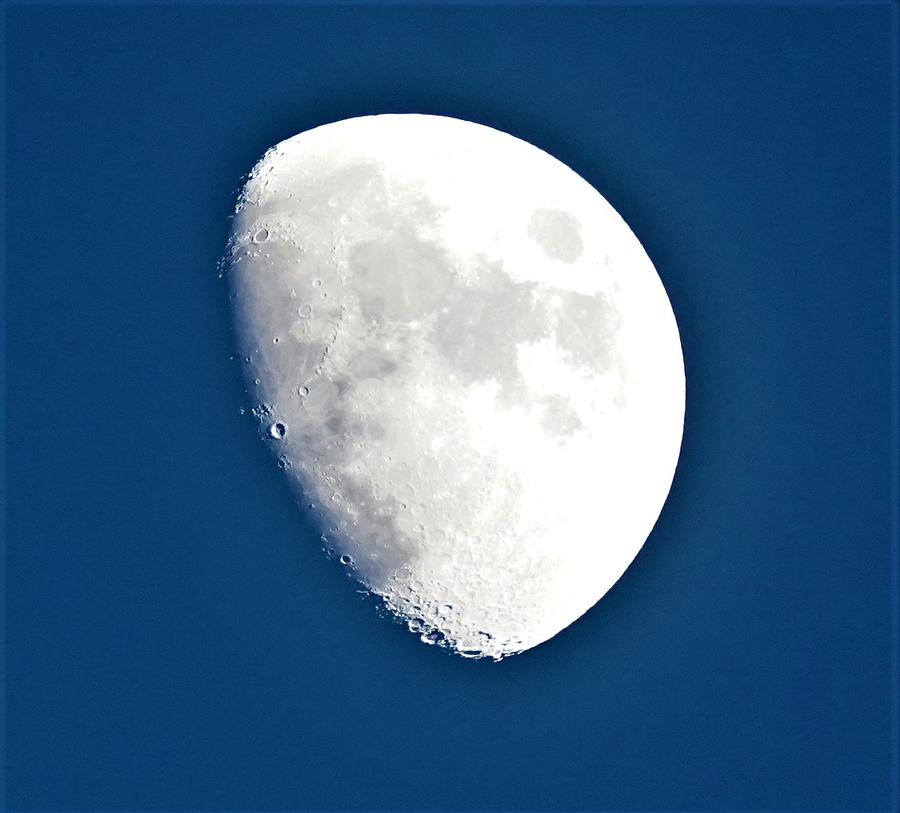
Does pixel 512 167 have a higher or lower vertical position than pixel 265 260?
higher

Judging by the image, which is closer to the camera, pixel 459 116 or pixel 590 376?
pixel 590 376

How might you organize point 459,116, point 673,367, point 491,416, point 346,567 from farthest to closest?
point 459,116, point 673,367, point 346,567, point 491,416

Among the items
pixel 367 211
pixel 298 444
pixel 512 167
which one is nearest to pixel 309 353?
pixel 298 444

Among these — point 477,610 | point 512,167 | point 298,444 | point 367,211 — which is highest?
point 512,167

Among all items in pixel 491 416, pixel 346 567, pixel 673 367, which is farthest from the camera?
pixel 673 367

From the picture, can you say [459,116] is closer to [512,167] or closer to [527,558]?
[512,167]

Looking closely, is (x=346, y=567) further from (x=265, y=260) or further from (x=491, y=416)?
(x=265, y=260)

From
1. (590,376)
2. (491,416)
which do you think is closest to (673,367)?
(590,376)
